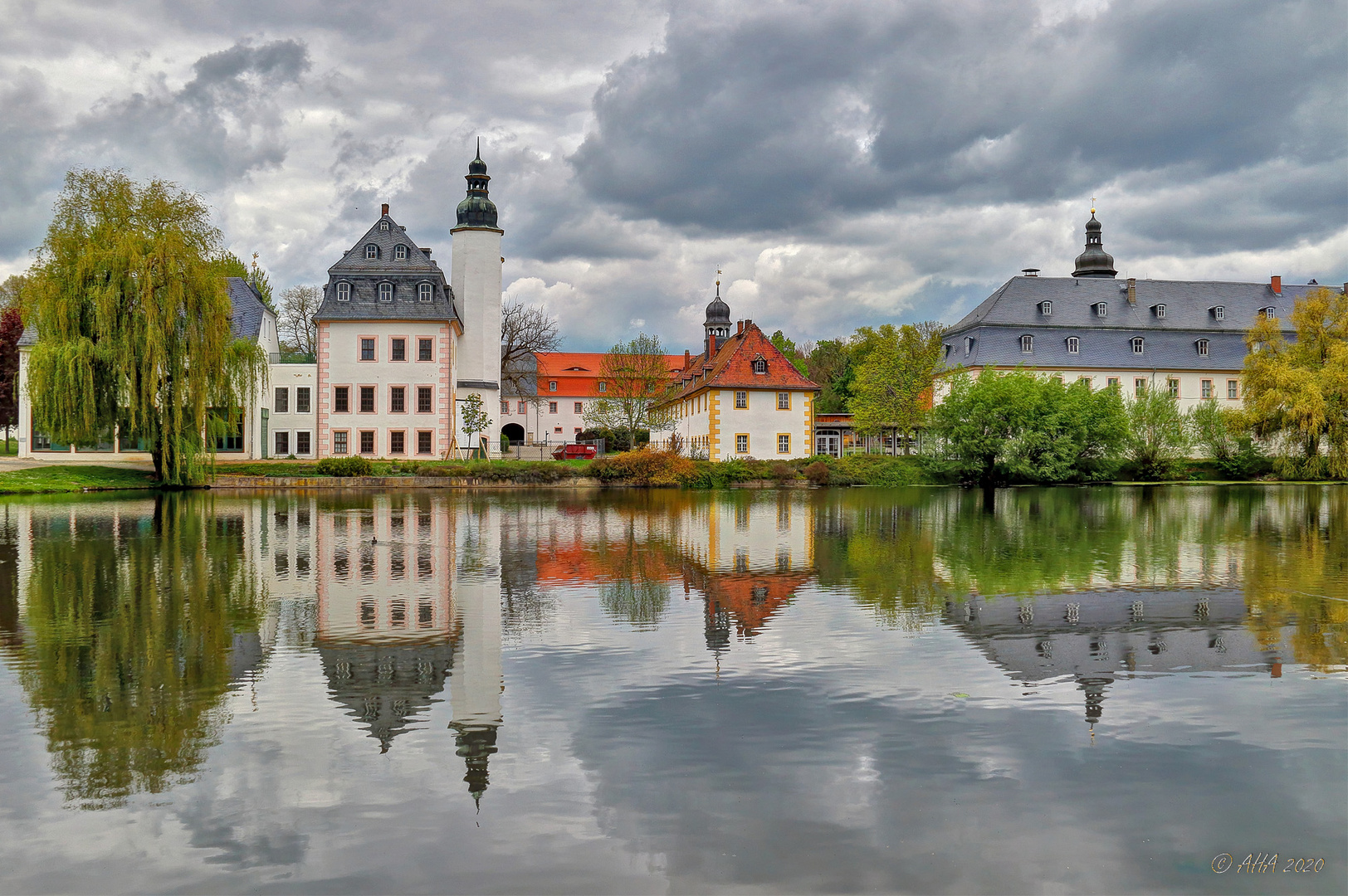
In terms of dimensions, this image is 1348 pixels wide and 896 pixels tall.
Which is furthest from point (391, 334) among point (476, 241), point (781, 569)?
point (781, 569)

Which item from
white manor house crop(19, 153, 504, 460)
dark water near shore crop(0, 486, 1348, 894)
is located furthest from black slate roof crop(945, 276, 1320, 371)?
dark water near shore crop(0, 486, 1348, 894)

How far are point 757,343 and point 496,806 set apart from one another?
62590 mm

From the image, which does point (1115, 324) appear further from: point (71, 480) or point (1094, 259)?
point (71, 480)

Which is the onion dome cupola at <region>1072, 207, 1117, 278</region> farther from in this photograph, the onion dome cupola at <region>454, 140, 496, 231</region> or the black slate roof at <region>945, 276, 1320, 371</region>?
the onion dome cupola at <region>454, 140, 496, 231</region>

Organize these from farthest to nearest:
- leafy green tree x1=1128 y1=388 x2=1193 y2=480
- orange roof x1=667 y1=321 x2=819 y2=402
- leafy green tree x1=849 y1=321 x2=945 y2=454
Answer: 1. leafy green tree x1=849 y1=321 x2=945 y2=454
2. orange roof x1=667 y1=321 x2=819 y2=402
3. leafy green tree x1=1128 y1=388 x2=1193 y2=480

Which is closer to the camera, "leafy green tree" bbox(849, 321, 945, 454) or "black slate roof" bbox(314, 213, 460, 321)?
"black slate roof" bbox(314, 213, 460, 321)

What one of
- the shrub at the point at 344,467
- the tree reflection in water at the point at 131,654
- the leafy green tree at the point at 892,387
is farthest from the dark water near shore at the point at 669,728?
the leafy green tree at the point at 892,387

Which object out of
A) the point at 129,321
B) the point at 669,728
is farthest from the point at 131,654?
the point at 129,321

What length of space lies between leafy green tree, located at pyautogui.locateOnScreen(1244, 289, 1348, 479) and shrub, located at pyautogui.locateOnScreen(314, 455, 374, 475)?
163 ft

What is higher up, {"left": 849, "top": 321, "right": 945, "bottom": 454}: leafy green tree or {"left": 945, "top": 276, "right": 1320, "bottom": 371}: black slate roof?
{"left": 945, "top": 276, "right": 1320, "bottom": 371}: black slate roof

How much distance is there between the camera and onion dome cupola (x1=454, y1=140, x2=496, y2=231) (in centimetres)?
6119

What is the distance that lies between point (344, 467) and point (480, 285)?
58.8 ft

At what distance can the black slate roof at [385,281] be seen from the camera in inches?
2271

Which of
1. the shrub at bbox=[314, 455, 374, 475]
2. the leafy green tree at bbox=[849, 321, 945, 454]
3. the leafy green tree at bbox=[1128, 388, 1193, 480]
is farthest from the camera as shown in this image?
the leafy green tree at bbox=[849, 321, 945, 454]
